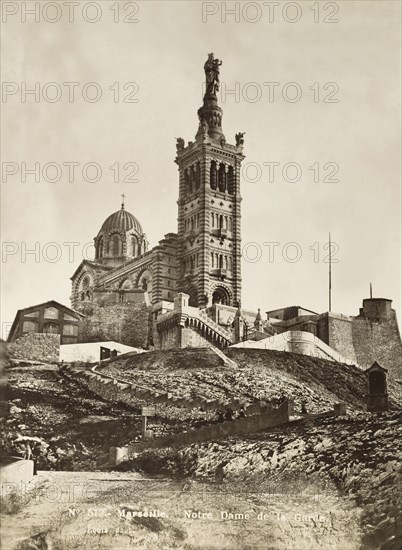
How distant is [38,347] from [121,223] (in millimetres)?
17349

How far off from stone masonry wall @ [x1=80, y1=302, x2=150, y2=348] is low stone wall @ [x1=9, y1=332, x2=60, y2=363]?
92.5 inches

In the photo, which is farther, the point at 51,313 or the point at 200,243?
the point at 200,243

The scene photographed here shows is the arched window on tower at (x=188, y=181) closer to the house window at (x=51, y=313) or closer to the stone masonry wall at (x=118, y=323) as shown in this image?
the stone masonry wall at (x=118, y=323)

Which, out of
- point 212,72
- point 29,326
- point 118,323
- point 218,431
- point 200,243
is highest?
point 212,72

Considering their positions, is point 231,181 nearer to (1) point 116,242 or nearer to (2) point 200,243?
(2) point 200,243

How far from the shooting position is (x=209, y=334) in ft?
105

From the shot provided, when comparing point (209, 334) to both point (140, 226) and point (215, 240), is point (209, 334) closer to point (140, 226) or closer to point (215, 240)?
point (215, 240)

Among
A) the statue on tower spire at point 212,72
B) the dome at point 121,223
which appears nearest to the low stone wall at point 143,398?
the statue on tower spire at point 212,72

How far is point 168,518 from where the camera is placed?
52.7 feet

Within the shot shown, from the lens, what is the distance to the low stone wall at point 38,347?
25.0 metres

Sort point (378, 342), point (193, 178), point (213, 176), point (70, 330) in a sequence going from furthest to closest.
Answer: point (193, 178)
point (213, 176)
point (378, 342)
point (70, 330)

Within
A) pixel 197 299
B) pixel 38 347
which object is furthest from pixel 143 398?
pixel 197 299

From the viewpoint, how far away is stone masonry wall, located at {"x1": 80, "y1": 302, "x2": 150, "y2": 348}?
29.4 m

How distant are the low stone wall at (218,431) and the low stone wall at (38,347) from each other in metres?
7.26
